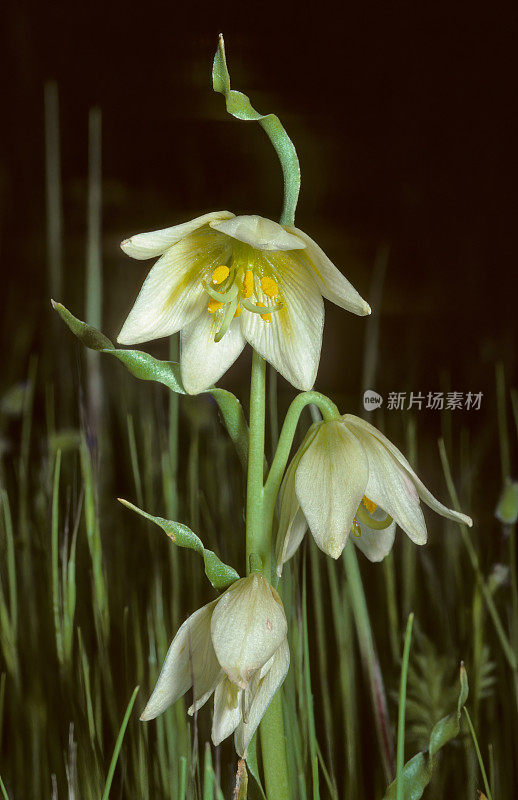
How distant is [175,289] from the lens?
64 cm

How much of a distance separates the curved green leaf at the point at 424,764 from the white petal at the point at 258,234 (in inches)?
14.9

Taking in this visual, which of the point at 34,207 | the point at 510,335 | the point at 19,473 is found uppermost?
the point at 34,207

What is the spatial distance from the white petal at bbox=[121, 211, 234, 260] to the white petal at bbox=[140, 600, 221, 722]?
0.86 feet

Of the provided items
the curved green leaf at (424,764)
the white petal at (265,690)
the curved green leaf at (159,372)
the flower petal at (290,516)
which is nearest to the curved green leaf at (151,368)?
the curved green leaf at (159,372)

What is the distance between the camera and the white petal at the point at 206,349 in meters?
0.64

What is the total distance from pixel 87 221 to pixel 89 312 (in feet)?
0.26

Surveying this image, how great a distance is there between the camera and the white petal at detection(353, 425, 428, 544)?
615 millimetres

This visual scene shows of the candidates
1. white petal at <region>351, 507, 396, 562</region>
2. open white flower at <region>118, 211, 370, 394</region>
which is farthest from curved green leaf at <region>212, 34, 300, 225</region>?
white petal at <region>351, 507, 396, 562</region>

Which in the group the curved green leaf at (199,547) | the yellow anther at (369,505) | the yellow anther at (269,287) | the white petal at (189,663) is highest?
the yellow anther at (269,287)

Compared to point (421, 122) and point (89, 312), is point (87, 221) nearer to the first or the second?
point (89, 312)

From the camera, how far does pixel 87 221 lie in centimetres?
74

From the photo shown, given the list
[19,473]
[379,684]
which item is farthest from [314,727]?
[19,473]

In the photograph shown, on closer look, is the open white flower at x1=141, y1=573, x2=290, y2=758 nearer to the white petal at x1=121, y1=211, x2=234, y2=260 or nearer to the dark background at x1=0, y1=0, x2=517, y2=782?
the dark background at x1=0, y1=0, x2=517, y2=782

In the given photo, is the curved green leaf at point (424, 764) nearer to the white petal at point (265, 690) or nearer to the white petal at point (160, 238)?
the white petal at point (265, 690)
